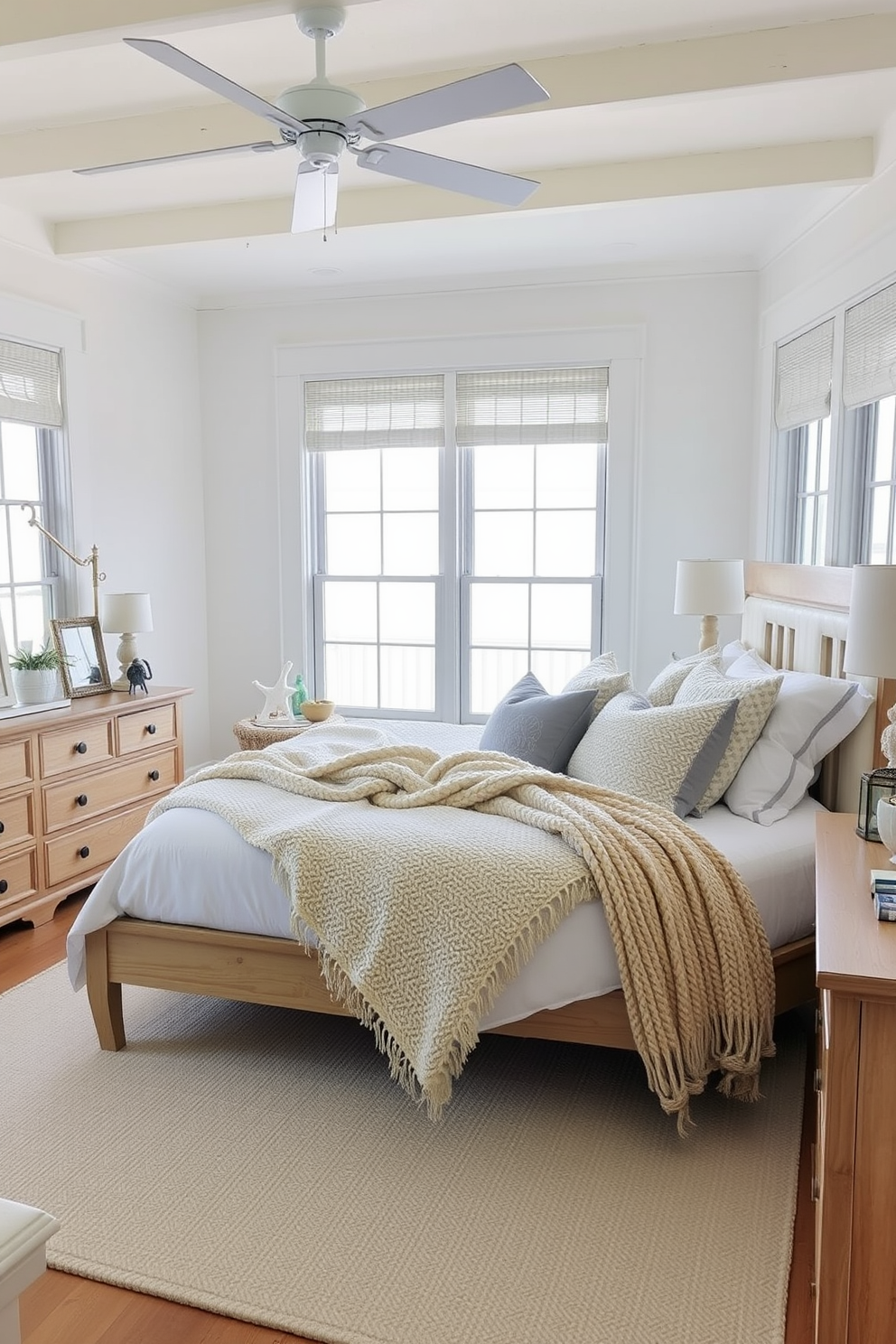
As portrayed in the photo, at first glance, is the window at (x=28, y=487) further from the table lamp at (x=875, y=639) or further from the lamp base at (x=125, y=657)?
the table lamp at (x=875, y=639)

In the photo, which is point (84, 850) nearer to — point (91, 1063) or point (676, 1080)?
point (91, 1063)

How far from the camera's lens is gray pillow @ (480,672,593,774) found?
319 centimetres

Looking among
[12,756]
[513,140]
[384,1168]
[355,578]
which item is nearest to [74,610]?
[12,756]

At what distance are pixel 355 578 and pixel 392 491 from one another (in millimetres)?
544

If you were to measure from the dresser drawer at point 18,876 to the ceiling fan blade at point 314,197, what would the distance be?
94.2 inches

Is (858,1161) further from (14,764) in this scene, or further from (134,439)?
(134,439)

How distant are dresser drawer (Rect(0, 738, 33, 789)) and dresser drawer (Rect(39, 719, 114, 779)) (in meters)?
0.07

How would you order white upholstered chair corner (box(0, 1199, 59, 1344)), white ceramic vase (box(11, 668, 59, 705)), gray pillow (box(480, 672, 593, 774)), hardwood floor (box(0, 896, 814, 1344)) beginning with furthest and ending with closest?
white ceramic vase (box(11, 668, 59, 705))
gray pillow (box(480, 672, 593, 774))
hardwood floor (box(0, 896, 814, 1344))
white upholstered chair corner (box(0, 1199, 59, 1344))

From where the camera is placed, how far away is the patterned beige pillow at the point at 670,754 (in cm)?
284

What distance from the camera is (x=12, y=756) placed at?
361cm

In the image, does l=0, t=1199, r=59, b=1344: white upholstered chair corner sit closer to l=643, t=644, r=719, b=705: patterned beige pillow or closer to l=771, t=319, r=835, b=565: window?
l=643, t=644, r=719, b=705: patterned beige pillow

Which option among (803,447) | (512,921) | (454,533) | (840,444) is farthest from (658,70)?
(454,533)

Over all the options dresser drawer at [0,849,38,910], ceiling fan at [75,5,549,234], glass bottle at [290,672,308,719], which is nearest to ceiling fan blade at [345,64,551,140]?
ceiling fan at [75,5,549,234]

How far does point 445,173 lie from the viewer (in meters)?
2.61
